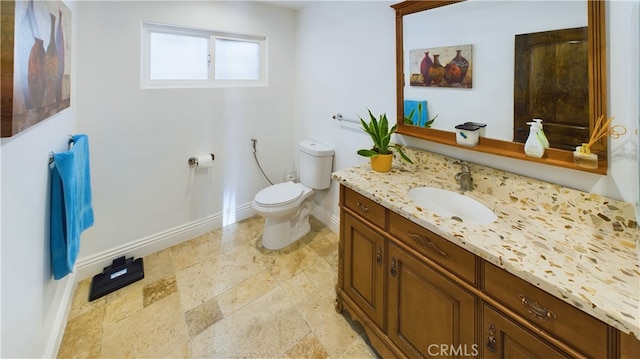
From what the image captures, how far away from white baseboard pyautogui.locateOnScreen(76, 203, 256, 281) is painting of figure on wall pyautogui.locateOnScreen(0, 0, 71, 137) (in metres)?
1.28

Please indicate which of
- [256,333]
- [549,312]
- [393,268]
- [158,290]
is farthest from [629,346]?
[158,290]

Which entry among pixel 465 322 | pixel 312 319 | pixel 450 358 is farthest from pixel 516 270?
pixel 312 319

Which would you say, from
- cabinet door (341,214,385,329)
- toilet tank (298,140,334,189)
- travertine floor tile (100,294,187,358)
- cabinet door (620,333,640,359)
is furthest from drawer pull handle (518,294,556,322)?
toilet tank (298,140,334,189)

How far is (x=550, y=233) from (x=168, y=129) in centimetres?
257

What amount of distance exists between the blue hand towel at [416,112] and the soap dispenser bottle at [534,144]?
0.58 m

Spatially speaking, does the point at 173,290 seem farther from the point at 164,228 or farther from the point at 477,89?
the point at 477,89

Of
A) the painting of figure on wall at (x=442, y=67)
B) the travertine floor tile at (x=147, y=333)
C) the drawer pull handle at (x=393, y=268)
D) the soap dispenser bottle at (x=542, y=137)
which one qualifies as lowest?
the travertine floor tile at (x=147, y=333)

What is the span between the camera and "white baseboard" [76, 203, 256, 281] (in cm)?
206

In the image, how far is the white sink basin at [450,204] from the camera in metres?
1.31

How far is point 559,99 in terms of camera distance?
1184 millimetres

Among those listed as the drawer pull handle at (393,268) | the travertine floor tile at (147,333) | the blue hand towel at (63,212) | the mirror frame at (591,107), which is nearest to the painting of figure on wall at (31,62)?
the blue hand towel at (63,212)

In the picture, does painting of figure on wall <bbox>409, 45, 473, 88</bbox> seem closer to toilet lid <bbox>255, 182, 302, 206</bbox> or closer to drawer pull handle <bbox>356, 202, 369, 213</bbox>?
drawer pull handle <bbox>356, 202, 369, 213</bbox>

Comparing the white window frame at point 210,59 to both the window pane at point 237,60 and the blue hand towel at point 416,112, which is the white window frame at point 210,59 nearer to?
the window pane at point 237,60

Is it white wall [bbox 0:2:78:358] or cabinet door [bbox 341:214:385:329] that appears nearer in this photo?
white wall [bbox 0:2:78:358]
